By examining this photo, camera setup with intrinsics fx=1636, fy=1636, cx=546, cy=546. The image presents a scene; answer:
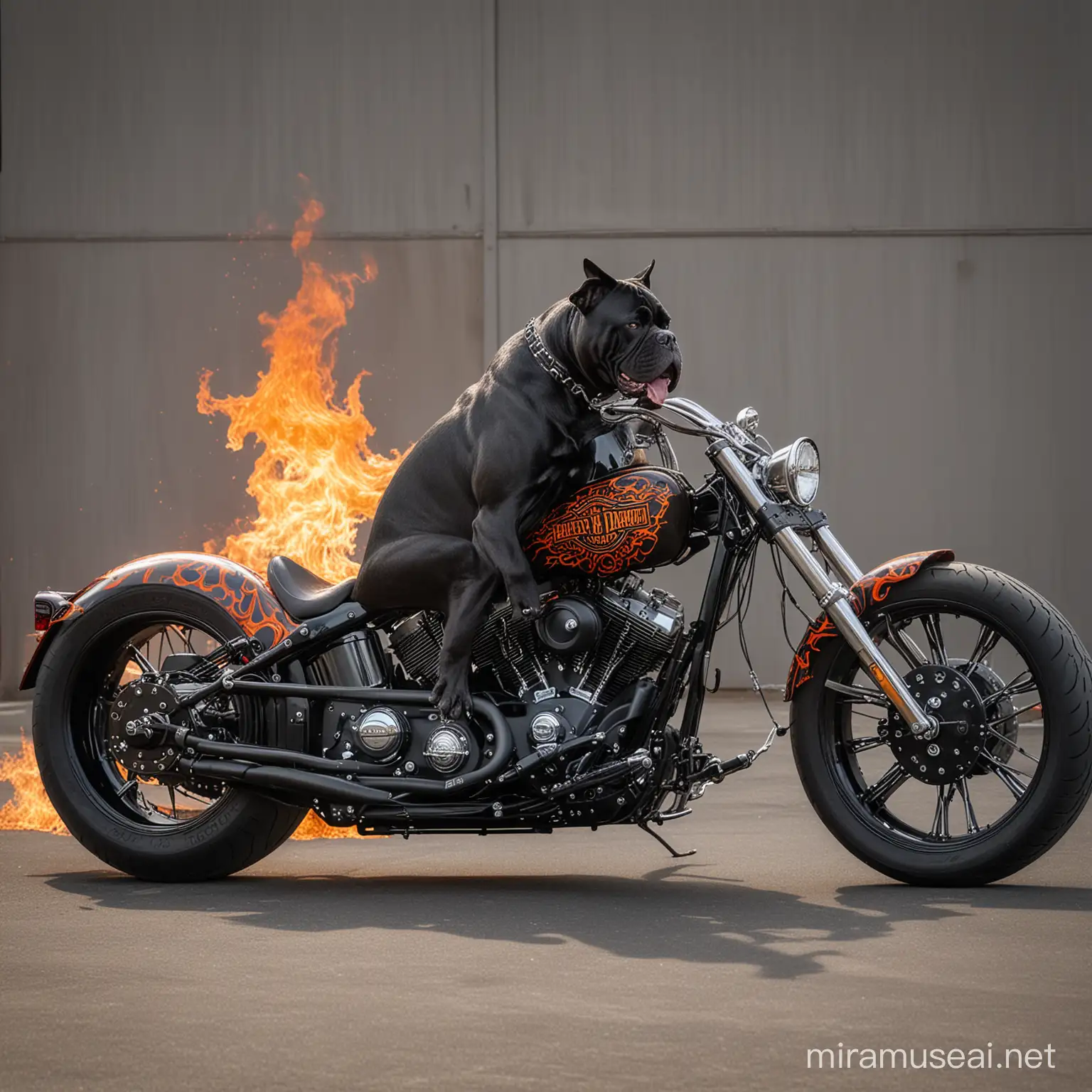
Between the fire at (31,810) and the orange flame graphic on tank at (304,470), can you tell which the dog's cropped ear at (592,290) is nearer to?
the orange flame graphic on tank at (304,470)

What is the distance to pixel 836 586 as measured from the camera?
5023 millimetres

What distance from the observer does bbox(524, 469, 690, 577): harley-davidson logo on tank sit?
5.07m

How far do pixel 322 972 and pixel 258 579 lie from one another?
1.95 m

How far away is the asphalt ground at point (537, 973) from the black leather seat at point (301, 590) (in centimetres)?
92

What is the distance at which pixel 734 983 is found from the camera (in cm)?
389

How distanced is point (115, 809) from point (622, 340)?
238 cm

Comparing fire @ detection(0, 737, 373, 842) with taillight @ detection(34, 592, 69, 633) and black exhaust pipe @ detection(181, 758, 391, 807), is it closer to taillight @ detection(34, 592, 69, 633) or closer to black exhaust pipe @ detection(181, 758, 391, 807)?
taillight @ detection(34, 592, 69, 633)

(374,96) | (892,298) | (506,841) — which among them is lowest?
(506,841)

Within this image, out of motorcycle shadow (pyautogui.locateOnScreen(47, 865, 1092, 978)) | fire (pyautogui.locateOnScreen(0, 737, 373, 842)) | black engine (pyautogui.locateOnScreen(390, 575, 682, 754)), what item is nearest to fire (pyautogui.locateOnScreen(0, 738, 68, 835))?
fire (pyautogui.locateOnScreen(0, 737, 373, 842))

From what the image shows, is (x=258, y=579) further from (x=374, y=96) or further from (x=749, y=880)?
(x=374, y=96)

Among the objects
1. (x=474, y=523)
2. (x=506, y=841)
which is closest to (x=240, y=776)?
(x=474, y=523)

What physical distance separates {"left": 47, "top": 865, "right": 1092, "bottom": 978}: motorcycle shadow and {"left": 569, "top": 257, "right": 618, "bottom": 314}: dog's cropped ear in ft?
6.11

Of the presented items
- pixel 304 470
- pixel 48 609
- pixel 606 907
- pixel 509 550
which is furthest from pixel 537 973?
pixel 304 470

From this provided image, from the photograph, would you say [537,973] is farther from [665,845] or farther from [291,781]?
[291,781]
